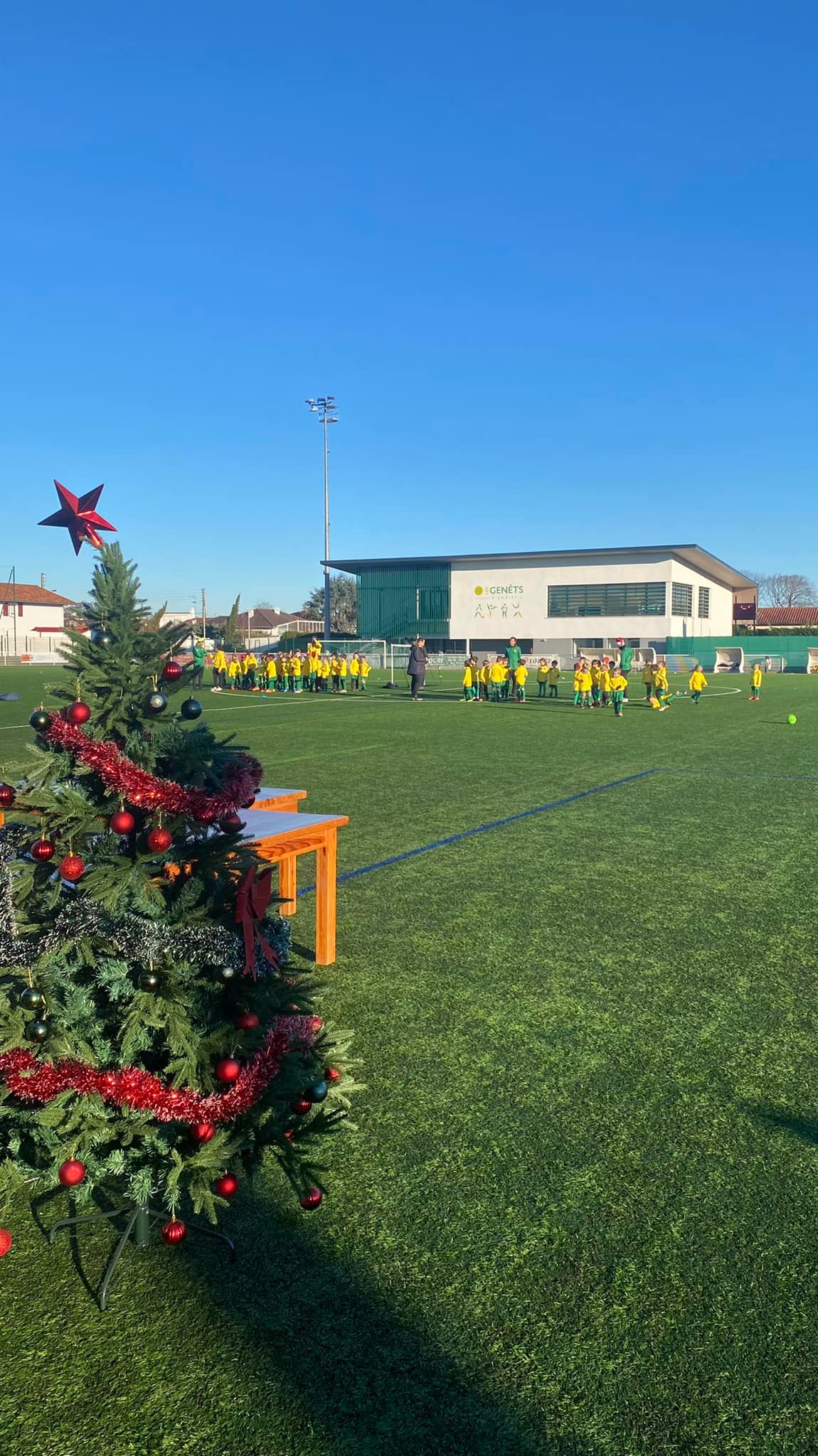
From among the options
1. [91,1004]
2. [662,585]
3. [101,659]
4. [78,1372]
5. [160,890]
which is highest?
[662,585]

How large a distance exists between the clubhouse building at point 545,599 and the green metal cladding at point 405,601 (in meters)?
0.07

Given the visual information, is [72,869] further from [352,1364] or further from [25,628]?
[25,628]

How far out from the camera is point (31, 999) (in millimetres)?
2691

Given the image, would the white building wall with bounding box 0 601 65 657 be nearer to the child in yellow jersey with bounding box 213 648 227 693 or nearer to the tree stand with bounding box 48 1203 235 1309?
the child in yellow jersey with bounding box 213 648 227 693

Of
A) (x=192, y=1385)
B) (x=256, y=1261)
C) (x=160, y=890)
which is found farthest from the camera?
(x=160, y=890)

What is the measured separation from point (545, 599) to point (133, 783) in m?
61.5

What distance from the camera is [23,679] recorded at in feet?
132

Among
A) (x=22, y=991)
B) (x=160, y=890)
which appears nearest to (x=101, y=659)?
(x=160, y=890)

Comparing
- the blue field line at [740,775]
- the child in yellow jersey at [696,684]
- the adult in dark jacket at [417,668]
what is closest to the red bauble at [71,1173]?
the blue field line at [740,775]

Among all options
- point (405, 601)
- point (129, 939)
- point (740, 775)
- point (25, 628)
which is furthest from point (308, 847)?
point (25, 628)

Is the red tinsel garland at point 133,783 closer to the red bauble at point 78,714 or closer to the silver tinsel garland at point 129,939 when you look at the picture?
the red bauble at point 78,714

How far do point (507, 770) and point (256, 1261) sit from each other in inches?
400

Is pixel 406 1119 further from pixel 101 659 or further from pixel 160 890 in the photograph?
pixel 101 659

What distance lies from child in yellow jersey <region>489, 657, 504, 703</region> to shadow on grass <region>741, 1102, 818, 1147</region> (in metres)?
25.1
